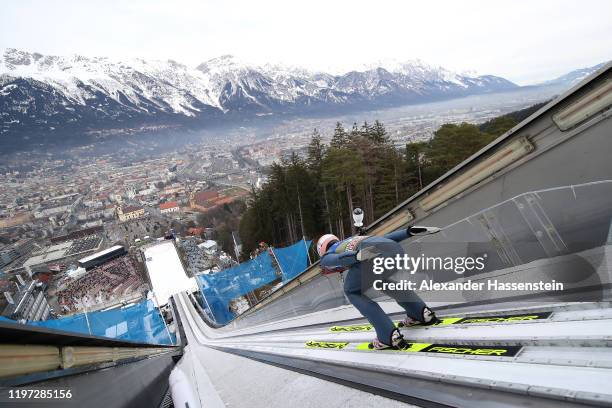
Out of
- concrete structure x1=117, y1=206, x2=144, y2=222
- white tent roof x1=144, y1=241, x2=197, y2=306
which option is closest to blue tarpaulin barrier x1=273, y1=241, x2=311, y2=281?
white tent roof x1=144, y1=241, x2=197, y2=306

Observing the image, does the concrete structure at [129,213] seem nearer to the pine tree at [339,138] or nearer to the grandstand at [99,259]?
the grandstand at [99,259]

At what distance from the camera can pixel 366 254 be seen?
3139 mm

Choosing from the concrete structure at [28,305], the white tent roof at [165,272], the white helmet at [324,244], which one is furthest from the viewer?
the white tent roof at [165,272]

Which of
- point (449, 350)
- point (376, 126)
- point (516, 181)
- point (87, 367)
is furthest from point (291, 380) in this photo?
point (376, 126)

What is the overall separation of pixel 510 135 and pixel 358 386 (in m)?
3.83

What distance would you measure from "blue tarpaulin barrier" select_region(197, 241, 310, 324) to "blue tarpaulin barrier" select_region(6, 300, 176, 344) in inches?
167

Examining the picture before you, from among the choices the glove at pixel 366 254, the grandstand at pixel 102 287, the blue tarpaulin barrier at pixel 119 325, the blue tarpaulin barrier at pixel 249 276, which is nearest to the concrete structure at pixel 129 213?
the grandstand at pixel 102 287

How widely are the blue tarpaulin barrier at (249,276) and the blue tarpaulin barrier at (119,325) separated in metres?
4.23

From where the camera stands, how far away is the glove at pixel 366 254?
10.2 ft

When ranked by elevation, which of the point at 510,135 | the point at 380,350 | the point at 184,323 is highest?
the point at 510,135

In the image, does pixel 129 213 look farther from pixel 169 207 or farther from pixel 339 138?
pixel 339 138

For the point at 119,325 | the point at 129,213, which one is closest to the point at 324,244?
the point at 119,325

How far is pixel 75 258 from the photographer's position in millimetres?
62562

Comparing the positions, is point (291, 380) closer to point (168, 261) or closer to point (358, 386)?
point (358, 386)
